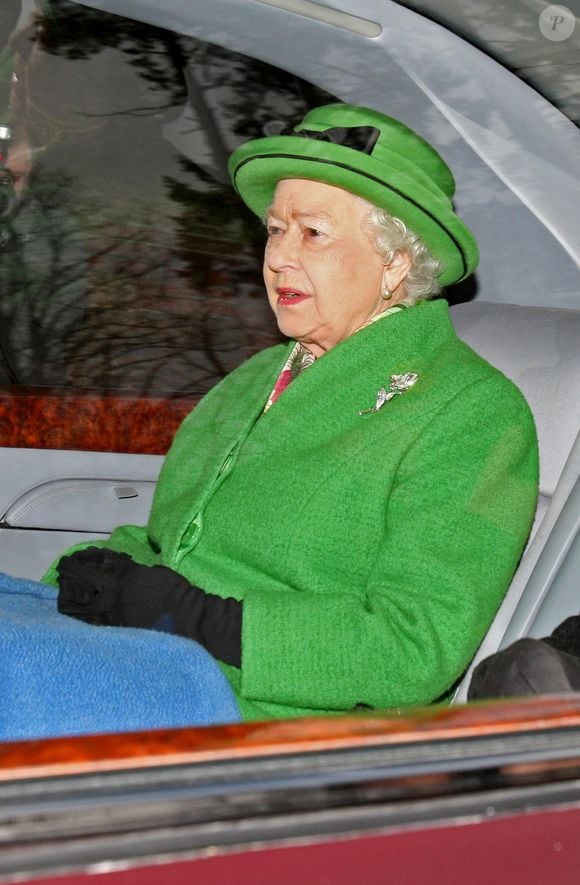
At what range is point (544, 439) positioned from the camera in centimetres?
204

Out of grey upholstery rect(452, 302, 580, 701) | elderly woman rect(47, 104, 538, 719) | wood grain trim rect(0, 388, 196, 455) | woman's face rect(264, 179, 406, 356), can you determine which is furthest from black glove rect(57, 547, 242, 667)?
wood grain trim rect(0, 388, 196, 455)

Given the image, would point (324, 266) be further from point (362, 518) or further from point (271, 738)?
point (271, 738)

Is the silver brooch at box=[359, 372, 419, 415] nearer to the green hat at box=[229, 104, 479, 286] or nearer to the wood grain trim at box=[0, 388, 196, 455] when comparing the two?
the green hat at box=[229, 104, 479, 286]

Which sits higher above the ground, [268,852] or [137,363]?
[268,852]

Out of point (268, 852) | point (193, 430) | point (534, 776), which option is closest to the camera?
point (268, 852)

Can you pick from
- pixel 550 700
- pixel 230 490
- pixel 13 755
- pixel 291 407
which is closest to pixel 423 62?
pixel 291 407

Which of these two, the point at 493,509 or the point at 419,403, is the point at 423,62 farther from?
the point at 493,509

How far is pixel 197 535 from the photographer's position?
189 centimetres

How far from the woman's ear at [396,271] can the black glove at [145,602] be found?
0.57 m

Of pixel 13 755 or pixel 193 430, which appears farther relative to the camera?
pixel 193 430

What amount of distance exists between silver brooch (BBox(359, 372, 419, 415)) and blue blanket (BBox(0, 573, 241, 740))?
19.5 inches

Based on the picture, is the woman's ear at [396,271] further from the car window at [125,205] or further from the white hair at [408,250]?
the car window at [125,205]

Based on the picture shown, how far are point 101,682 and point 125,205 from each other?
119 cm

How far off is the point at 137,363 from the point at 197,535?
0.62 metres
